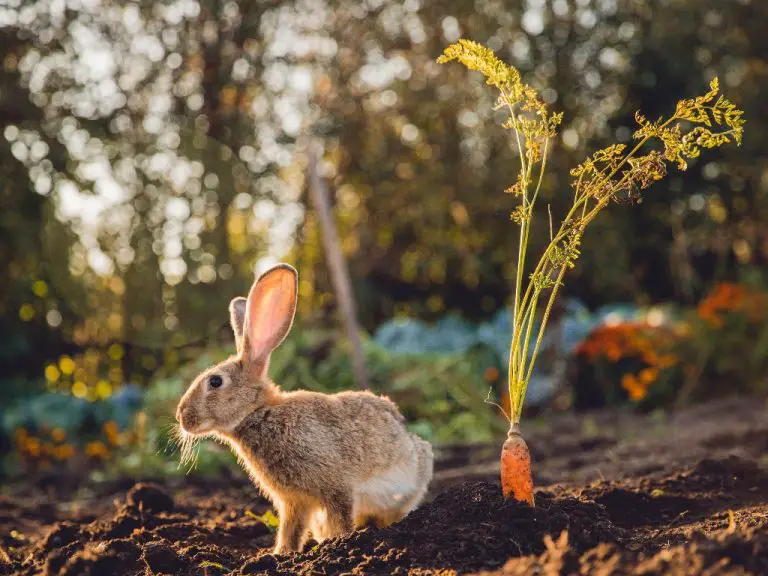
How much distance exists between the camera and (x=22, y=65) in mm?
9828

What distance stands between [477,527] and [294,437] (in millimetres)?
777

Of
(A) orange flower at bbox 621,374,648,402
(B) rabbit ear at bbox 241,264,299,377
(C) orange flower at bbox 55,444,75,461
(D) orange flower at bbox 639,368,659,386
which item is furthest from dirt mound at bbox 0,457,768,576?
(D) orange flower at bbox 639,368,659,386

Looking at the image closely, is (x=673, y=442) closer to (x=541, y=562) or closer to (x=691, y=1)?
(x=541, y=562)

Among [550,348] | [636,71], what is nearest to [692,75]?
[636,71]

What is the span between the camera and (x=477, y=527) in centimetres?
337

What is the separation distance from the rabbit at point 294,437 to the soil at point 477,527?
8.8 inches

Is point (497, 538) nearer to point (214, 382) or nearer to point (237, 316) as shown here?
point (214, 382)

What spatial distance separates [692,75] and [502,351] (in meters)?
3.50

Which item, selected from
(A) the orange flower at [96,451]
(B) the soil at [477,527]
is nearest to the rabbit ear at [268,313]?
(B) the soil at [477,527]

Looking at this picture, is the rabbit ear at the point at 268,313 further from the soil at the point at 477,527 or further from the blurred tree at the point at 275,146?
the blurred tree at the point at 275,146

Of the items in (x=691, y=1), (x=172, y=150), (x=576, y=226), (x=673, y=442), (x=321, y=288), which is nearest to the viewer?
(x=576, y=226)

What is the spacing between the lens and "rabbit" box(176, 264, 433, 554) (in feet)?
12.1

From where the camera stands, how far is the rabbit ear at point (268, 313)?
384cm


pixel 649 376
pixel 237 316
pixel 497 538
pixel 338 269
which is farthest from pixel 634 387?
pixel 497 538
